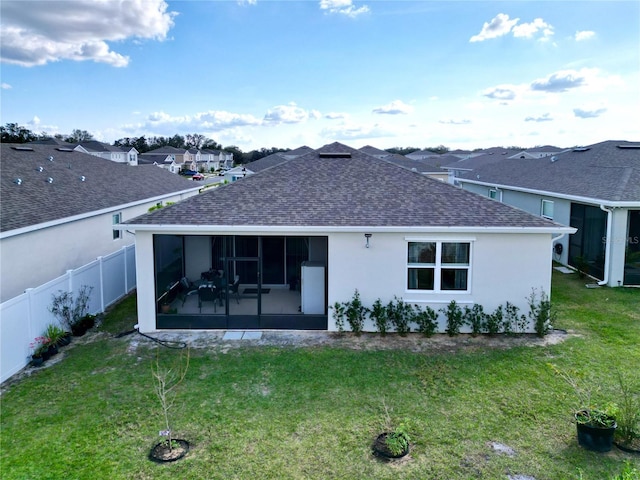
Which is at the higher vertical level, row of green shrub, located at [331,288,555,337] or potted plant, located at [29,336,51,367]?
row of green shrub, located at [331,288,555,337]

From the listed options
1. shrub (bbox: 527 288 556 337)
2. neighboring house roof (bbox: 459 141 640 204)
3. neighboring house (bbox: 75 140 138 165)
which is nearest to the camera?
shrub (bbox: 527 288 556 337)

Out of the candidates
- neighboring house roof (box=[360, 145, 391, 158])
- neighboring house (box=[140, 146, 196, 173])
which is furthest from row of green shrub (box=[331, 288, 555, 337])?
neighboring house (box=[140, 146, 196, 173])

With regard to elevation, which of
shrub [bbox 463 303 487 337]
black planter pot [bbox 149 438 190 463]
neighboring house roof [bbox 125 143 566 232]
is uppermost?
neighboring house roof [bbox 125 143 566 232]

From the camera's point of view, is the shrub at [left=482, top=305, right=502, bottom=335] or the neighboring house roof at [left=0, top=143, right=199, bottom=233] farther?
the neighboring house roof at [left=0, top=143, right=199, bottom=233]

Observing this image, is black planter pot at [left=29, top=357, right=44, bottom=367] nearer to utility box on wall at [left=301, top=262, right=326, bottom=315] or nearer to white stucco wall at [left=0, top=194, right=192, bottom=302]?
white stucco wall at [left=0, top=194, right=192, bottom=302]

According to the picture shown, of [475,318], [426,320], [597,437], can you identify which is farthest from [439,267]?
[597,437]

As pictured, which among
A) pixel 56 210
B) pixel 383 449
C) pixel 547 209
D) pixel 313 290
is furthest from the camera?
pixel 547 209

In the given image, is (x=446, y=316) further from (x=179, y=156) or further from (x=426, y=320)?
(x=179, y=156)
